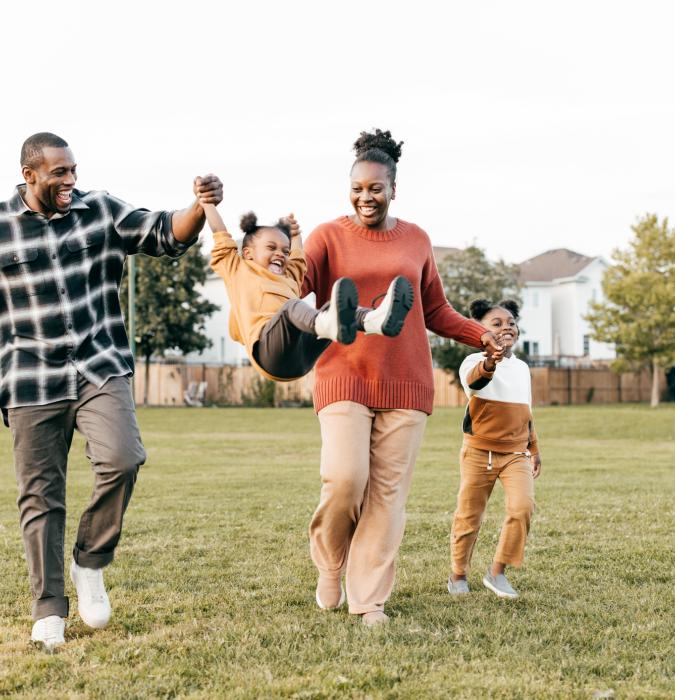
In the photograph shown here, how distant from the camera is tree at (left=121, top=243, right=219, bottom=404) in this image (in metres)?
52.5

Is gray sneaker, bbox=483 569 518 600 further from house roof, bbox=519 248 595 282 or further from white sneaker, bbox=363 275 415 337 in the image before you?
house roof, bbox=519 248 595 282

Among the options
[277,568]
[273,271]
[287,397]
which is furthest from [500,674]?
[287,397]

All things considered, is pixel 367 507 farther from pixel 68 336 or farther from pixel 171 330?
pixel 171 330

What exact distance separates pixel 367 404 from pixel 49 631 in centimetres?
203

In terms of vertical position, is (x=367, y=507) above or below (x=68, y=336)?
below

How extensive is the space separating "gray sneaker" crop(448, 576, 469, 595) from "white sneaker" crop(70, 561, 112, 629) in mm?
2244

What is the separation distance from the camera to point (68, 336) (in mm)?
5129

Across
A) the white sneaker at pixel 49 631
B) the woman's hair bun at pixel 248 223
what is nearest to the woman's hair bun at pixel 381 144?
the woman's hair bun at pixel 248 223

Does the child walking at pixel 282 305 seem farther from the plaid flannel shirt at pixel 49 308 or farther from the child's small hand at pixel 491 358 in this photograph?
the child's small hand at pixel 491 358

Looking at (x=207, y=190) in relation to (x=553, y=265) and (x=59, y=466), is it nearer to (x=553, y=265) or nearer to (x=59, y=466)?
(x=59, y=466)

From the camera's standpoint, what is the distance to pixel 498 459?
644 cm

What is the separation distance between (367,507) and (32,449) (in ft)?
6.10

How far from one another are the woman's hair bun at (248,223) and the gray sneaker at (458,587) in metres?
2.70

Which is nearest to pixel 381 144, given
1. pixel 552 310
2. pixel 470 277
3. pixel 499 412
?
pixel 499 412
